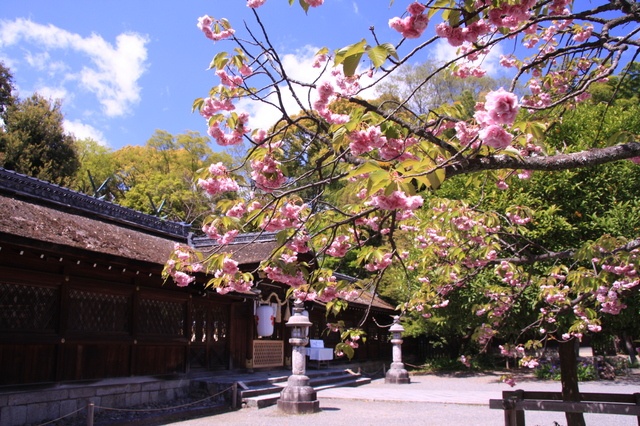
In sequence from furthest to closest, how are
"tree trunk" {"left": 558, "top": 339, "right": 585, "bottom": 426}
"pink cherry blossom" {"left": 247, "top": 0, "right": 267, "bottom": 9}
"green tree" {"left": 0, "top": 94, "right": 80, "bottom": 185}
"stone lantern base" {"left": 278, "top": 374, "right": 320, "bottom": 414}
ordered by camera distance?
"green tree" {"left": 0, "top": 94, "right": 80, "bottom": 185} < "stone lantern base" {"left": 278, "top": 374, "right": 320, "bottom": 414} < "tree trunk" {"left": 558, "top": 339, "right": 585, "bottom": 426} < "pink cherry blossom" {"left": 247, "top": 0, "right": 267, "bottom": 9}

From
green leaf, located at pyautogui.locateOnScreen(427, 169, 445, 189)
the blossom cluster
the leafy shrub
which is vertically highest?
the blossom cluster

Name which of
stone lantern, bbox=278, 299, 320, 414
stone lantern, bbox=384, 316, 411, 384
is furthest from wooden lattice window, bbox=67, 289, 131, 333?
stone lantern, bbox=384, 316, 411, 384

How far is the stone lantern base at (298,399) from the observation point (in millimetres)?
11102

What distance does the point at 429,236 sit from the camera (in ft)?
23.7

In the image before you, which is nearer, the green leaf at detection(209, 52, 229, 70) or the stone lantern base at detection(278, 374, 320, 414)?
the green leaf at detection(209, 52, 229, 70)

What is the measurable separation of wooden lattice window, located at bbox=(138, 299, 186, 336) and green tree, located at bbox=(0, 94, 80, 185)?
12.6 metres

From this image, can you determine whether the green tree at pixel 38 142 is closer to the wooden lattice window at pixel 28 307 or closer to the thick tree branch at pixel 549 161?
the wooden lattice window at pixel 28 307

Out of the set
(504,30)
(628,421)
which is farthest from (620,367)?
(504,30)

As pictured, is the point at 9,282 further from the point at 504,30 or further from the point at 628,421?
the point at 628,421

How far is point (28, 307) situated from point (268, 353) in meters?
8.82

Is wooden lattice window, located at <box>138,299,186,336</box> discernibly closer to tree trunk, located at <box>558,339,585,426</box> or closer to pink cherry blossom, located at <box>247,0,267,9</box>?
tree trunk, located at <box>558,339,585,426</box>

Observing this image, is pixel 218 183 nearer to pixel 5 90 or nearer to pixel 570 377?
pixel 570 377

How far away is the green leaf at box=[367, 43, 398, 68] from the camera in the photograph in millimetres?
2424

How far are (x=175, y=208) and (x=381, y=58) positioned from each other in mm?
28158
